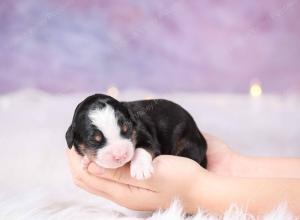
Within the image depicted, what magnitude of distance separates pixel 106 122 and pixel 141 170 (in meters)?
0.21

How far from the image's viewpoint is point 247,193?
2.19 metres

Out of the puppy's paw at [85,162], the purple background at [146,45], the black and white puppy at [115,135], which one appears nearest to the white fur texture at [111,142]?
the black and white puppy at [115,135]

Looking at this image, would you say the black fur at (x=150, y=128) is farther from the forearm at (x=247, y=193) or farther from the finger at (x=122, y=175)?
the forearm at (x=247, y=193)

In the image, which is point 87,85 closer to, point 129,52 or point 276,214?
point 129,52

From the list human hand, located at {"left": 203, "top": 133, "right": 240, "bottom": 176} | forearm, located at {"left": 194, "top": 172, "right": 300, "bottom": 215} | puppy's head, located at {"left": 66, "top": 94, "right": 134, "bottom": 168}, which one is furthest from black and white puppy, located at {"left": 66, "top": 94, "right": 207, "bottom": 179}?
human hand, located at {"left": 203, "top": 133, "right": 240, "bottom": 176}

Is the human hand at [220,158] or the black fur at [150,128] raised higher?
the black fur at [150,128]

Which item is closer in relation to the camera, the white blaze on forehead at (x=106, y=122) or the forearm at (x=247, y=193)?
the white blaze on forehead at (x=106, y=122)

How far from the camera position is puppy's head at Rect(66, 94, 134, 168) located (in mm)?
1992

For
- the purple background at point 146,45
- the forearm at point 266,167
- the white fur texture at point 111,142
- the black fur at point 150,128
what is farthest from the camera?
the purple background at point 146,45

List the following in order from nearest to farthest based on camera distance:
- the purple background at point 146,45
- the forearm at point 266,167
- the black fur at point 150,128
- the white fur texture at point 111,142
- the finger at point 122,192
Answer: the white fur texture at point 111,142 → the black fur at point 150,128 → the finger at point 122,192 → the forearm at point 266,167 → the purple background at point 146,45

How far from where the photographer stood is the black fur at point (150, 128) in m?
2.08

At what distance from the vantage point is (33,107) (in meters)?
3.78

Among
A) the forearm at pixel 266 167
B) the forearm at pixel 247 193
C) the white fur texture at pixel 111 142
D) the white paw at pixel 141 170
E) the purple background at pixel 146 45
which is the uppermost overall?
the purple background at pixel 146 45

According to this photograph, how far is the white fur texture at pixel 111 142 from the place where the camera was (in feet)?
6.50
